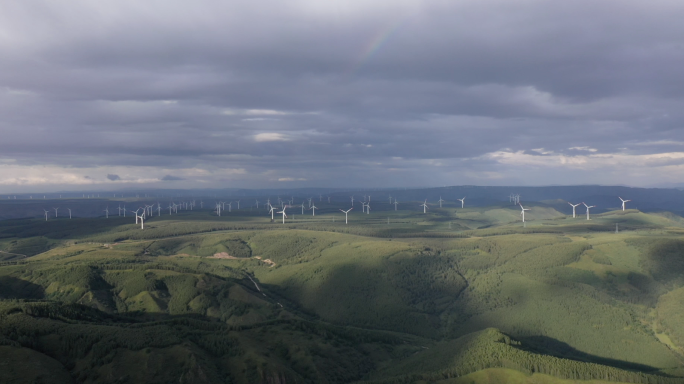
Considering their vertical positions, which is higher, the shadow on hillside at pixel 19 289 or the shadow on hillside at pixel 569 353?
the shadow on hillside at pixel 19 289

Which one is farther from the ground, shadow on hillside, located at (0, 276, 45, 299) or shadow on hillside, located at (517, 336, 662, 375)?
shadow on hillside, located at (0, 276, 45, 299)

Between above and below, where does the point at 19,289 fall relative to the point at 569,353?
above

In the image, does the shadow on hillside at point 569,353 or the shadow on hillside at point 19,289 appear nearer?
the shadow on hillside at point 569,353

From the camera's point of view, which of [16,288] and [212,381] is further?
[16,288]

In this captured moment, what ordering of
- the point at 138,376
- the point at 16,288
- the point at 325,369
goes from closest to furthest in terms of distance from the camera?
1. the point at 138,376
2. the point at 325,369
3. the point at 16,288

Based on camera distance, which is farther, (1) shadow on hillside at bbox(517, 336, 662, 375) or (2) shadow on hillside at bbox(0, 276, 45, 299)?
(2) shadow on hillside at bbox(0, 276, 45, 299)

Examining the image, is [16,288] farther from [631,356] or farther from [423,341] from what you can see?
[631,356]

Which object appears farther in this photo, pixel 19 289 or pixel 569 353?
pixel 19 289

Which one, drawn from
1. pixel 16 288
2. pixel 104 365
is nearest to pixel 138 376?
pixel 104 365
